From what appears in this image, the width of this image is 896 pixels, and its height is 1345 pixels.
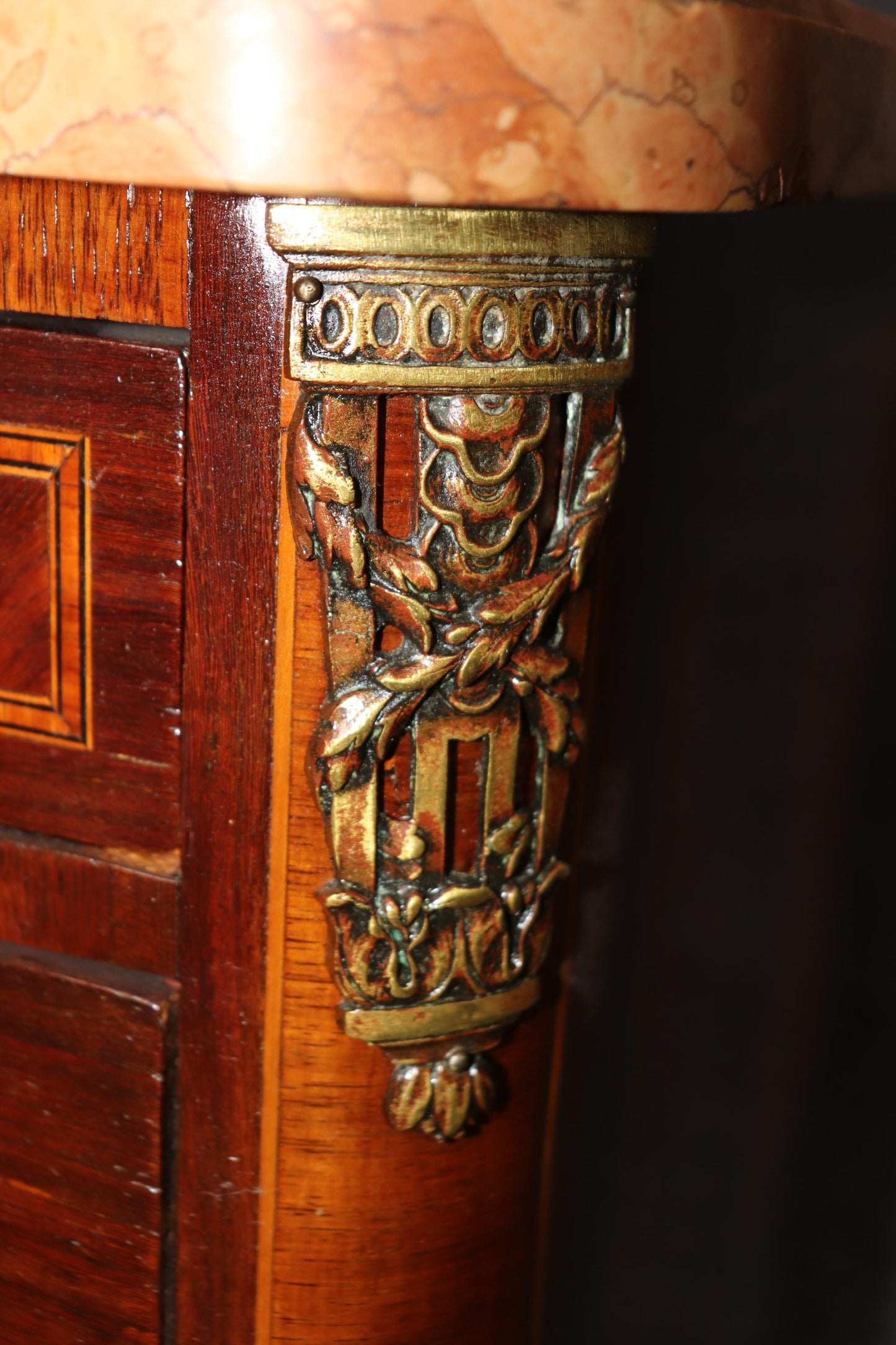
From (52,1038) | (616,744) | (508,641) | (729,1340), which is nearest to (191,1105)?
(52,1038)

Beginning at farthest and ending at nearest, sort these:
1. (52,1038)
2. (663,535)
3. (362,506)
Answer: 1. (663,535)
2. (52,1038)
3. (362,506)

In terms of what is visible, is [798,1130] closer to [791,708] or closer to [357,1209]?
[791,708]

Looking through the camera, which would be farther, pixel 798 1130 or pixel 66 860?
pixel 798 1130

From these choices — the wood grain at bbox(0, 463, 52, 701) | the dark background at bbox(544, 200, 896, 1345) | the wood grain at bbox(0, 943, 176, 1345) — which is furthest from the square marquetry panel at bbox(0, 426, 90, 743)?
the dark background at bbox(544, 200, 896, 1345)

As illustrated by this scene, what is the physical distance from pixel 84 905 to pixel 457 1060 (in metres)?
0.16

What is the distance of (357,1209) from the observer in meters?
0.60

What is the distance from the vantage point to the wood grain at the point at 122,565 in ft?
1.81

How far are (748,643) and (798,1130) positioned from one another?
12.5 inches

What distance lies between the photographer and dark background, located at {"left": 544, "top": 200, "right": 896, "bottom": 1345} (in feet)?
3.08

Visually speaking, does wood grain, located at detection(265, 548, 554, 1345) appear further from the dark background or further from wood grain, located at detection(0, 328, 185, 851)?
the dark background

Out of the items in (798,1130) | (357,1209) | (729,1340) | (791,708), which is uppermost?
(791,708)

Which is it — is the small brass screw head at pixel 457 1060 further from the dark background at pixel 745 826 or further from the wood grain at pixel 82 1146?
the dark background at pixel 745 826

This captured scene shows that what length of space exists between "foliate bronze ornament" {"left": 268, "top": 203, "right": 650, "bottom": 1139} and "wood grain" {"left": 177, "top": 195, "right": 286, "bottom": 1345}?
0.03 meters

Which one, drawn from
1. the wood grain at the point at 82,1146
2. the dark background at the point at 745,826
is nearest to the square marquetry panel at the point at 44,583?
the wood grain at the point at 82,1146
